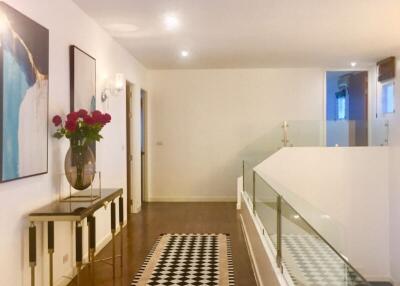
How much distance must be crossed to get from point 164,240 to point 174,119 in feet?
12.1

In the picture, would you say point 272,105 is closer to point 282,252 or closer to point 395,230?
point 395,230

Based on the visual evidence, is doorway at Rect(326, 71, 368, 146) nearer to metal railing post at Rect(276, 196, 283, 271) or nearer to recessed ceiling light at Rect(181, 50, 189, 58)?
recessed ceiling light at Rect(181, 50, 189, 58)

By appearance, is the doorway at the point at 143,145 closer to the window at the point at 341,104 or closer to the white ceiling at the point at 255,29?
the white ceiling at the point at 255,29

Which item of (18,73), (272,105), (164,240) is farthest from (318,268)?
(272,105)

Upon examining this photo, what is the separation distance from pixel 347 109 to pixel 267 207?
267 inches

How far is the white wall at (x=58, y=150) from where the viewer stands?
2.81 m

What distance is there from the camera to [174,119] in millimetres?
8562

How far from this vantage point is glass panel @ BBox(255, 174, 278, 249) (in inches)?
139

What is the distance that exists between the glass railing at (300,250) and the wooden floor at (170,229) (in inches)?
29.5

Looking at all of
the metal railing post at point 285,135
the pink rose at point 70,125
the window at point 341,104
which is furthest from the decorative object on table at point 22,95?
the window at point 341,104

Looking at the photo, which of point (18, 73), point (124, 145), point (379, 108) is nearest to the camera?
point (18, 73)

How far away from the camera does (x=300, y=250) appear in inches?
110

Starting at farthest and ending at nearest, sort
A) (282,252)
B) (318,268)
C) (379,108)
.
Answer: (379,108) → (282,252) → (318,268)

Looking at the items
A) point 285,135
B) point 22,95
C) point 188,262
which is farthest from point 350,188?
point 22,95
